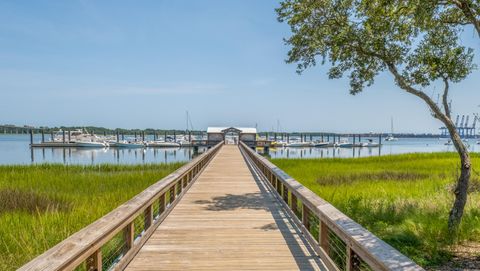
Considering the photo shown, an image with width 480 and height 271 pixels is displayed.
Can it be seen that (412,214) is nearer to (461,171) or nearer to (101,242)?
(461,171)

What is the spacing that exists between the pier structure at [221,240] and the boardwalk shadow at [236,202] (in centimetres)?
2

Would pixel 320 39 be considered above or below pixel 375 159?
above

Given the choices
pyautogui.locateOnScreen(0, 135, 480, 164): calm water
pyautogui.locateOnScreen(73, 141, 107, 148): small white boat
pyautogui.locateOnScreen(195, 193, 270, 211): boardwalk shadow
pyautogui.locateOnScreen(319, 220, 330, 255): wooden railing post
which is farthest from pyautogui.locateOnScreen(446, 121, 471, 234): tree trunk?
pyautogui.locateOnScreen(73, 141, 107, 148): small white boat

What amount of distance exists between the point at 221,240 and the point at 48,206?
5.27 m

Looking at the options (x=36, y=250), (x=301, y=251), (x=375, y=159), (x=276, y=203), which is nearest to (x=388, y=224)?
(x=276, y=203)

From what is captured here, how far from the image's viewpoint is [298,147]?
85688mm

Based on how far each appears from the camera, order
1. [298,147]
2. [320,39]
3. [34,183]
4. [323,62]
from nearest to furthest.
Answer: [320,39] < [323,62] < [34,183] < [298,147]

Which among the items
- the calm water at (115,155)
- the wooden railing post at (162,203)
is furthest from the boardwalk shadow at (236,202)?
the calm water at (115,155)

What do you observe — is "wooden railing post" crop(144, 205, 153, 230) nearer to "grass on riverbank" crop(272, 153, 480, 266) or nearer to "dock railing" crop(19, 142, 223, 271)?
"dock railing" crop(19, 142, 223, 271)

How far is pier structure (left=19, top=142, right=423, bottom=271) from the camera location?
2699 millimetres

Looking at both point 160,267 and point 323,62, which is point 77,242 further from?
point 323,62

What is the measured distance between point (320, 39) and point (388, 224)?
4.65 m

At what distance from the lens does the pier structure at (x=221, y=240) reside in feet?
8.86

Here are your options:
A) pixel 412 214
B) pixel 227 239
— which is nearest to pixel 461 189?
pixel 412 214
